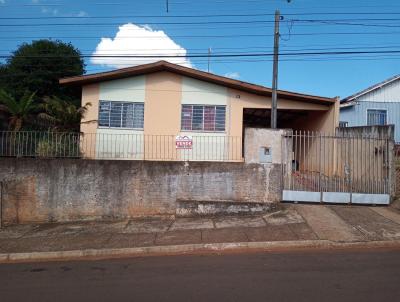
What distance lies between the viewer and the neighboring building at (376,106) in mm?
22188

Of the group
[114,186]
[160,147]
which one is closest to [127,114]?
[160,147]

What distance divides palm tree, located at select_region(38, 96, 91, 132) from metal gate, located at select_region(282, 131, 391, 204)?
26.9ft

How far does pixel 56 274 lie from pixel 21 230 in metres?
4.97

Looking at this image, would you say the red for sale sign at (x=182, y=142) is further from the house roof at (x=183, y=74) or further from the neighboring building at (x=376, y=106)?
the neighboring building at (x=376, y=106)

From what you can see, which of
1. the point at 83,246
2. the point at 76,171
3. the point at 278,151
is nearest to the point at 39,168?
the point at 76,171

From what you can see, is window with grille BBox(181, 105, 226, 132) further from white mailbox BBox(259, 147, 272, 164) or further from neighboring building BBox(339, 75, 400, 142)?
neighboring building BBox(339, 75, 400, 142)

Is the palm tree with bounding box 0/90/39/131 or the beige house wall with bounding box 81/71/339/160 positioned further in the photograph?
the beige house wall with bounding box 81/71/339/160

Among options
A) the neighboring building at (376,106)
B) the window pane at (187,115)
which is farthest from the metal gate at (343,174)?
the neighboring building at (376,106)

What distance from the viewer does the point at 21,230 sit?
449 inches

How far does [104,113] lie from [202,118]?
3904 mm

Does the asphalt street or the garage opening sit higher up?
the garage opening

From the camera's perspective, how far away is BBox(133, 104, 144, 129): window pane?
16859mm

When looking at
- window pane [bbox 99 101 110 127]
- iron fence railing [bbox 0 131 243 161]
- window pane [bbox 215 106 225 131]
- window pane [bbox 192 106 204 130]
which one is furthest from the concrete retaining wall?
window pane [bbox 215 106 225 131]

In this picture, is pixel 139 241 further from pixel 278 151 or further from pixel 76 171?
pixel 278 151
